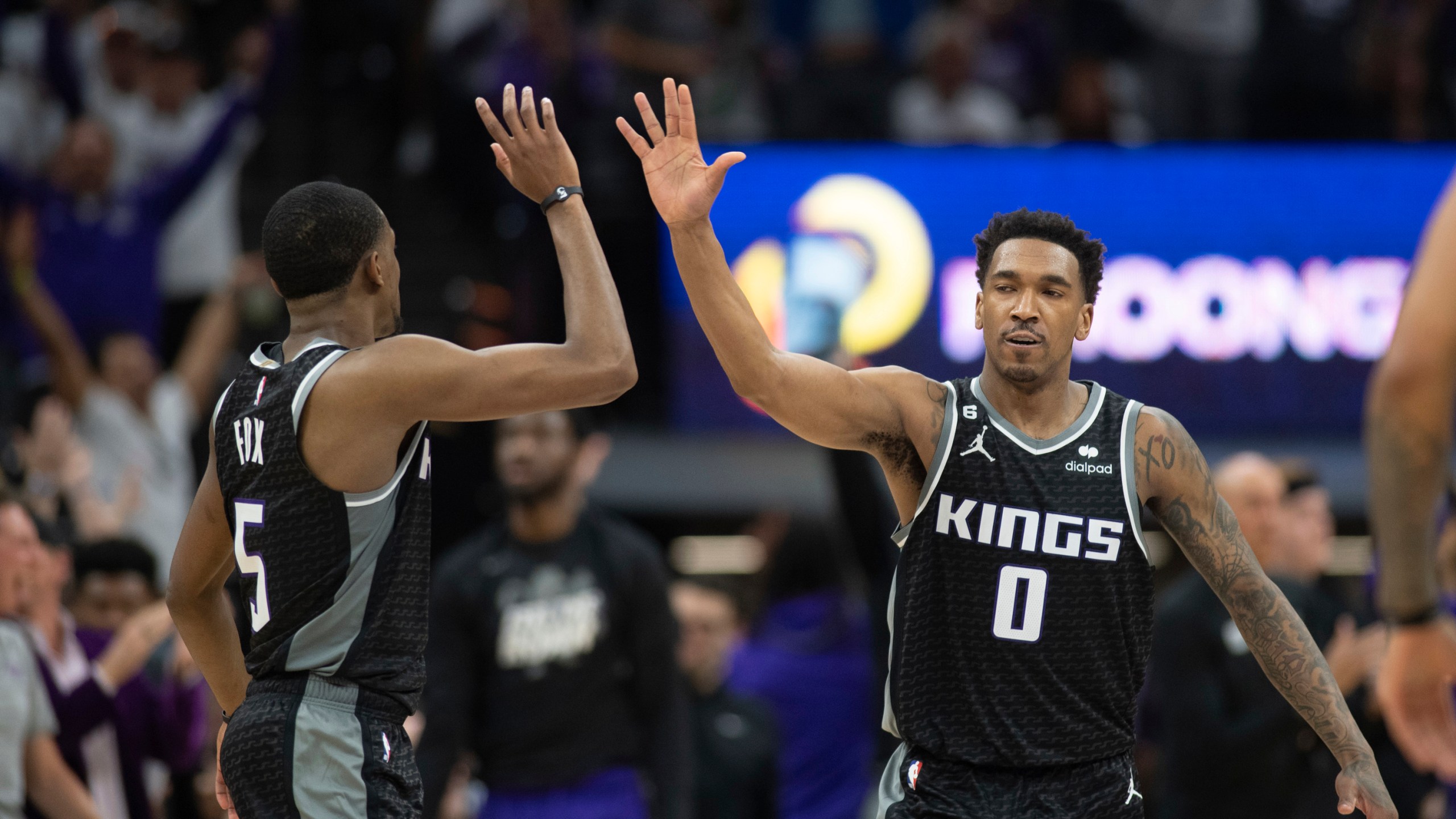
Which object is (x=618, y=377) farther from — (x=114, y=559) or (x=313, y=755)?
(x=114, y=559)

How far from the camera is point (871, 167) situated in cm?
1134

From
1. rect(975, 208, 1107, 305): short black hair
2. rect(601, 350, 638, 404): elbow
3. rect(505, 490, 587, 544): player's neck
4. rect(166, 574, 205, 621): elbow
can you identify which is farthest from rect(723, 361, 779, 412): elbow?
rect(505, 490, 587, 544): player's neck

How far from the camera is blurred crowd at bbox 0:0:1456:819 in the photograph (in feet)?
20.7

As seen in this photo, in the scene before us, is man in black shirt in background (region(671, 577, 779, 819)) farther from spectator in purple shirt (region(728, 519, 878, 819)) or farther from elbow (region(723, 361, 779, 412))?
elbow (region(723, 361, 779, 412))

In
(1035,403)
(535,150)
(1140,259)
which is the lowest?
(1140,259)

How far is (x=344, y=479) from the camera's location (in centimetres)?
372

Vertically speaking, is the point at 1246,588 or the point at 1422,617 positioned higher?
the point at 1422,617

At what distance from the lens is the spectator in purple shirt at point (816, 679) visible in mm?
8094

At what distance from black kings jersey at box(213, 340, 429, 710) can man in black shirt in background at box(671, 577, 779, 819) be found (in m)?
3.97

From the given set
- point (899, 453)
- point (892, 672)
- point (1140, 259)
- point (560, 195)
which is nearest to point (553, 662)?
point (892, 672)

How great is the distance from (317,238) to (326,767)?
118 centimetres

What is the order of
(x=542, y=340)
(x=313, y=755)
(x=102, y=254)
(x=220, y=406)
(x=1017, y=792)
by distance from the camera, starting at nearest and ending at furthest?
(x=313, y=755), (x=220, y=406), (x=1017, y=792), (x=102, y=254), (x=542, y=340)

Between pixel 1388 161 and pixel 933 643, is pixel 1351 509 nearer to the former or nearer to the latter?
pixel 1388 161

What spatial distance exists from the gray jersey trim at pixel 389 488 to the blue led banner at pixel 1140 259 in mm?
7349
